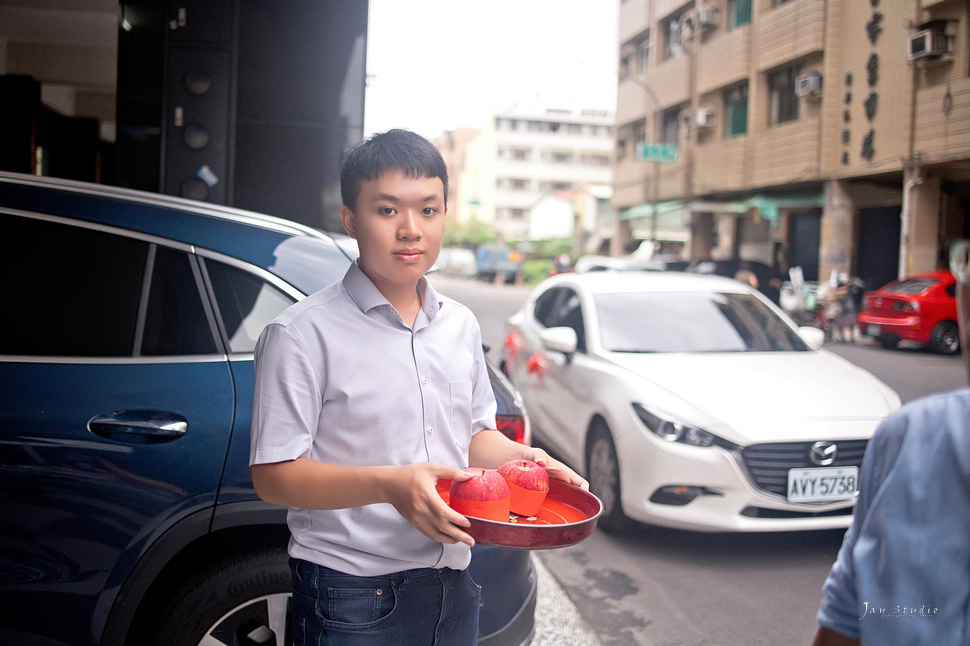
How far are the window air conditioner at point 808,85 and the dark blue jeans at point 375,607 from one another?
6.44 m

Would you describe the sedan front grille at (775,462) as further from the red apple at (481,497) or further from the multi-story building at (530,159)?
the multi-story building at (530,159)

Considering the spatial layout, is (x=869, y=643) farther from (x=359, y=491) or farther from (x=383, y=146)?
(x=383, y=146)

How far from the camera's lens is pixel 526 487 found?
143 cm

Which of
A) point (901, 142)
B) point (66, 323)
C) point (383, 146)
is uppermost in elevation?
point (901, 142)

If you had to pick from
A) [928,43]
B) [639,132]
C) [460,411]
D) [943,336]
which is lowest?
[943,336]

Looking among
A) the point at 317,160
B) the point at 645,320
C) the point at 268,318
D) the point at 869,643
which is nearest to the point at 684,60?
the point at 645,320

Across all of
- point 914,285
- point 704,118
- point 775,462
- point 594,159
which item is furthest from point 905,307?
point 594,159

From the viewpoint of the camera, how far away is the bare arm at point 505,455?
4.95ft

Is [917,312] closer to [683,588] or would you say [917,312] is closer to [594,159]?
[683,588]

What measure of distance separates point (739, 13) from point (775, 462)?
5190 millimetres

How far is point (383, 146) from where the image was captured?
147 centimetres

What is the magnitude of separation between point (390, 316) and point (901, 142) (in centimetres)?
658

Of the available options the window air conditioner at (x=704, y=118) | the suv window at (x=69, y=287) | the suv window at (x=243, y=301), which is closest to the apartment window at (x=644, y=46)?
the window air conditioner at (x=704, y=118)

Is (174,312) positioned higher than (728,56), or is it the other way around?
(728,56)
